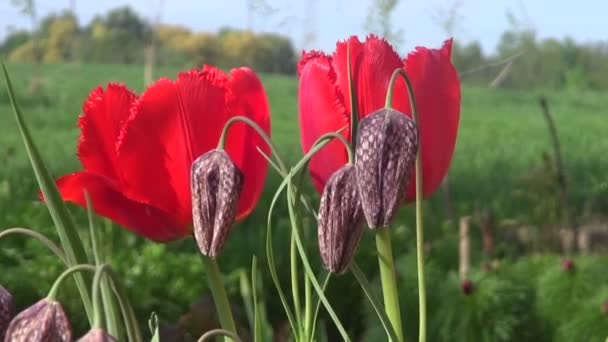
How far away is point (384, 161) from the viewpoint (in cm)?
61

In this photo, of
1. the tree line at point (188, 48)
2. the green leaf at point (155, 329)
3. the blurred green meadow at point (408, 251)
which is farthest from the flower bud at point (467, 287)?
the tree line at point (188, 48)

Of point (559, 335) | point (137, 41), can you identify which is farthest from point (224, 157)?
point (137, 41)

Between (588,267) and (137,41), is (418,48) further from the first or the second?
(137,41)

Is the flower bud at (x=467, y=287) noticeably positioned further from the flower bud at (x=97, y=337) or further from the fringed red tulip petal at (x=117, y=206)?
the flower bud at (x=97, y=337)

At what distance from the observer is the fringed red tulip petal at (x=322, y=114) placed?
69 centimetres

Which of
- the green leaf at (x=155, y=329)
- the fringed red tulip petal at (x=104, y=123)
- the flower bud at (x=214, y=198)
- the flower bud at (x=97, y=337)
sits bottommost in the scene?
the green leaf at (x=155, y=329)

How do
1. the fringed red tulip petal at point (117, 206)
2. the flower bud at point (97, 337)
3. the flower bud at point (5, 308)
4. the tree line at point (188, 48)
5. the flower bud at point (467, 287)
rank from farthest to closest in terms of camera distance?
the tree line at point (188, 48)
the flower bud at point (467, 287)
the fringed red tulip petal at point (117, 206)
the flower bud at point (5, 308)
the flower bud at point (97, 337)

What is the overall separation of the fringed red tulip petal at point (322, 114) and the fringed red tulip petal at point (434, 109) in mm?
53

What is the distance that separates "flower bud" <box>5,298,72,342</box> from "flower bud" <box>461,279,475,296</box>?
0.94 meters

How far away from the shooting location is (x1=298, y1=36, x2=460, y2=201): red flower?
0.69 metres

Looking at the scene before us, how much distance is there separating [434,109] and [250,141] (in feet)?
0.40

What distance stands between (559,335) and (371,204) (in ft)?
2.84

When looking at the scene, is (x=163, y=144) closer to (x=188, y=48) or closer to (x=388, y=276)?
(x=388, y=276)

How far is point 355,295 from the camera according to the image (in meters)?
1.59
